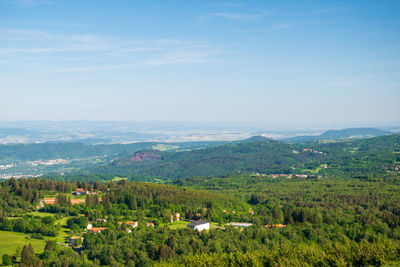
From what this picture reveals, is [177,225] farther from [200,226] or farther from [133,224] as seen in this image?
[133,224]

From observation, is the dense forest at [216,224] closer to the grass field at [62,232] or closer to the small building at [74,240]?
the grass field at [62,232]

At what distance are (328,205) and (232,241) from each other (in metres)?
41.7

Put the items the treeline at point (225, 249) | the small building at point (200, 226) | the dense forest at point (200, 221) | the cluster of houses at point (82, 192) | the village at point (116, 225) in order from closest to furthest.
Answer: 1. the treeline at point (225, 249)
2. the dense forest at point (200, 221)
3. the village at point (116, 225)
4. the small building at point (200, 226)
5. the cluster of houses at point (82, 192)

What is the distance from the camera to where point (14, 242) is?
63281 mm

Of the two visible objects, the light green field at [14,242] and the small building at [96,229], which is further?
the small building at [96,229]

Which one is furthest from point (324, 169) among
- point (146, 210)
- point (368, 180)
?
point (146, 210)

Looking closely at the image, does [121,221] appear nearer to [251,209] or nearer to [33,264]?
[33,264]

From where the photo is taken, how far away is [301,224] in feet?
268

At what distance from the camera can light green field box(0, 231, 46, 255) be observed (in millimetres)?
60388

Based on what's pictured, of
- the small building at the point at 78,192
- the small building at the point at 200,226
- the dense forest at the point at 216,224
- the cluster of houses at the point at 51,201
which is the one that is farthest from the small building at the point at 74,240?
the small building at the point at 78,192

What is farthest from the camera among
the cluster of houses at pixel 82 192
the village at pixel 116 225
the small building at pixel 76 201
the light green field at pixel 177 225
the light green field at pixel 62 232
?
the cluster of houses at pixel 82 192

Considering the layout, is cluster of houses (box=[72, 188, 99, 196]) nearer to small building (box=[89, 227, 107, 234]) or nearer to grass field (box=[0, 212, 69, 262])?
grass field (box=[0, 212, 69, 262])

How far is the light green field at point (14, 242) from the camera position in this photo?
60.4 m

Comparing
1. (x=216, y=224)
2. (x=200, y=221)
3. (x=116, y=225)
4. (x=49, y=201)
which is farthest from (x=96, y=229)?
(x=216, y=224)
